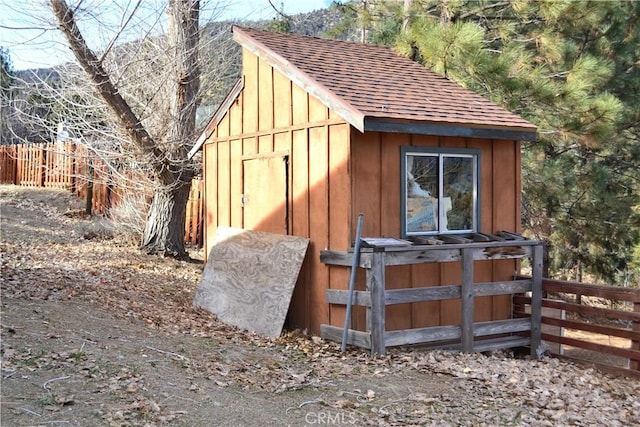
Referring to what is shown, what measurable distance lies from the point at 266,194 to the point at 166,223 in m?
5.24

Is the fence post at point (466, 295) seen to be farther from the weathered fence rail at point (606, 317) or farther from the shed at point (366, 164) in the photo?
the weathered fence rail at point (606, 317)

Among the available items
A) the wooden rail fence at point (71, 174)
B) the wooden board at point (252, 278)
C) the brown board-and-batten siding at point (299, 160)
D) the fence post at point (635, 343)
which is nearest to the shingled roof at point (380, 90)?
the brown board-and-batten siding at point (299, 160)

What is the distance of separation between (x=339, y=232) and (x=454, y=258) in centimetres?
158

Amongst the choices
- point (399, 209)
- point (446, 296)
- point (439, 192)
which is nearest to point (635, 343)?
point (446, 296)

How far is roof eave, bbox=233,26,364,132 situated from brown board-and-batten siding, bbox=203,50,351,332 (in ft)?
0.52

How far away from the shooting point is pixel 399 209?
29.3 ft

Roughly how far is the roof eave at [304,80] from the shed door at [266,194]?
1.23 metres

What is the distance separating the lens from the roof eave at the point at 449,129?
27.2 feet

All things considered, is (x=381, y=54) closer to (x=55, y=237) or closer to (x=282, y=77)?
(x=282, y=77)

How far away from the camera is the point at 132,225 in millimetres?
15891

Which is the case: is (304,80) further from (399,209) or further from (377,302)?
(377,302)

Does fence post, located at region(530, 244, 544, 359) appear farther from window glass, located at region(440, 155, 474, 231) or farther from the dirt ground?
window glass, located at region(440, 155, 474, 231)

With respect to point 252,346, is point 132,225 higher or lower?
higher

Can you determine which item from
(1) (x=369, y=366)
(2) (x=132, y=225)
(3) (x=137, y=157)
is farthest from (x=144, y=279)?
(1) (x=369, y=366)
